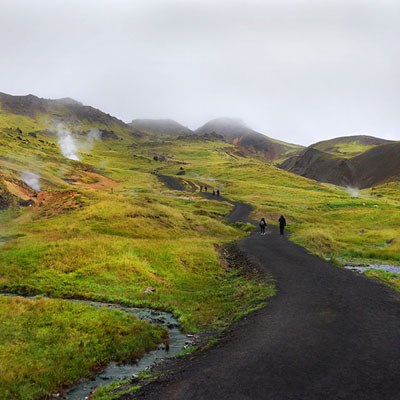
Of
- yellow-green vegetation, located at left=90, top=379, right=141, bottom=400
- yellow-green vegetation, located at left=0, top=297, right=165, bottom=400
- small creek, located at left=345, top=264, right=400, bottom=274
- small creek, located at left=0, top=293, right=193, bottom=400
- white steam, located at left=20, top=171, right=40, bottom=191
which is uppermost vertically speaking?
white steam, located at left=20, top=171, right=40, bottom=191

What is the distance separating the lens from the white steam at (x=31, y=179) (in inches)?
3455

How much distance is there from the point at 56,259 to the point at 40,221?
21936mm

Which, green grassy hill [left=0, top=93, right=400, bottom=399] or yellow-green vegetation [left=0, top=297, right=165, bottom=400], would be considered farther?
green grassy hill [left=0, top=93, right=400, bottom=399]

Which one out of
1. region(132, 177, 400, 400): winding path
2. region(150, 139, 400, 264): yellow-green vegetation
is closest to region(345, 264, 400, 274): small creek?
region(150, 139, 400, 264): yellow-green vegetation

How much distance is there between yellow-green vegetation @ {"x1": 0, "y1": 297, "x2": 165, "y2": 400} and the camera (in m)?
20.4

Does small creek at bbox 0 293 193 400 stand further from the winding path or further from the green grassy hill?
the winding path

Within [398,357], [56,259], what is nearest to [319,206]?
[56,259]

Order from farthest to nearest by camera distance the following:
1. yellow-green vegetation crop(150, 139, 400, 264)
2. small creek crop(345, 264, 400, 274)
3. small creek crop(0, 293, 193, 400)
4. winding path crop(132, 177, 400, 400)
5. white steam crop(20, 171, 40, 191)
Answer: white steam crop(20, 171, 40, 191), yellow-green vegetation crop(150, 139, 400, 264), small creek crop(345, 264, 400, 274), small creek crop(0, 293, 193, 400), winding path crop(132, 177, 400, 400)

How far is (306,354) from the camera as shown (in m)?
20.4

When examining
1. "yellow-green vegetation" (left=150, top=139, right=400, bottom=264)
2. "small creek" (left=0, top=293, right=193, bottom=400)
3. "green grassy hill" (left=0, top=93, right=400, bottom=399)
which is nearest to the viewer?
"small creek" (left=0, top=293, right=193, bottom=400)

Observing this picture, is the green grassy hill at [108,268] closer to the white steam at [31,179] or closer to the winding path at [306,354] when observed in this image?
the white steam at [31,179]

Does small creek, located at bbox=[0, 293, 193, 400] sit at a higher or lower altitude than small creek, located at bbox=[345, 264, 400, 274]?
lower

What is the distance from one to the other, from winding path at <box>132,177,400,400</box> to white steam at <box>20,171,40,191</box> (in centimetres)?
7005

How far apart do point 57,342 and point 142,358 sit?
17.1 feet
